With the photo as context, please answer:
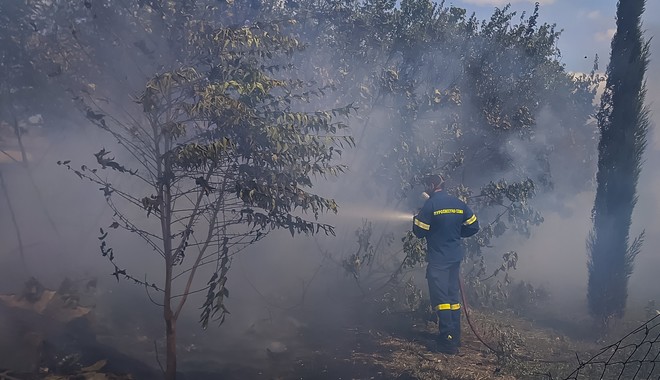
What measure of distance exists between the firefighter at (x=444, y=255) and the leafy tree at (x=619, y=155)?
3290 mm

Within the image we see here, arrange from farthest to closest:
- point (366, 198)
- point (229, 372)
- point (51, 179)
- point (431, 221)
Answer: point (51, 179), point (366, 198), point (431, 221), point (229, 372)

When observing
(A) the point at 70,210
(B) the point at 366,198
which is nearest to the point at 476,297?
(B) the point at 366,198

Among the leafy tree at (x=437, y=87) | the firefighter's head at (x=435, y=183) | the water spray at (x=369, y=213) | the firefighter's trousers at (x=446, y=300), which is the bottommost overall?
the firefighter's trousers at (x=446, y=300)

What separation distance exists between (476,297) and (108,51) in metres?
7.77

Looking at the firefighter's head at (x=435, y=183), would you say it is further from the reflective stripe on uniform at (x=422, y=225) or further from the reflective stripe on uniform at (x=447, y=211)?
the reflective stripe on uniform at (x=422, y=225)

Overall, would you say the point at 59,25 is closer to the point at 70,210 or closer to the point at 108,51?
the point at 108,51

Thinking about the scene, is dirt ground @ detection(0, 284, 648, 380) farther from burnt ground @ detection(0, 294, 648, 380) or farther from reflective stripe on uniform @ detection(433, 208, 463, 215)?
reflective stripe on uniform @ detection(433, 208, 463, 215)

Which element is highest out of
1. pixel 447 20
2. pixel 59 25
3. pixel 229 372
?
pixel 447 20

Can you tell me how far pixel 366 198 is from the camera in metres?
11.0

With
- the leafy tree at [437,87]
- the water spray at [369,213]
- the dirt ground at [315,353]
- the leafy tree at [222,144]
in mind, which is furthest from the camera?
the water spray at [369,213]

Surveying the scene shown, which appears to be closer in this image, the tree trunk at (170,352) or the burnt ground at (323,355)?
the tree trunk at (170,352)

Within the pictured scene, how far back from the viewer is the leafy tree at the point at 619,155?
28.3ft

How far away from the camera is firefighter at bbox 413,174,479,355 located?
23.2 ft

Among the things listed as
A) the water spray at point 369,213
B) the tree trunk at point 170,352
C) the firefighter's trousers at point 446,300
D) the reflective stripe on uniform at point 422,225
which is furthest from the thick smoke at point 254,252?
the reflective stripe on uniform at point 422,225
